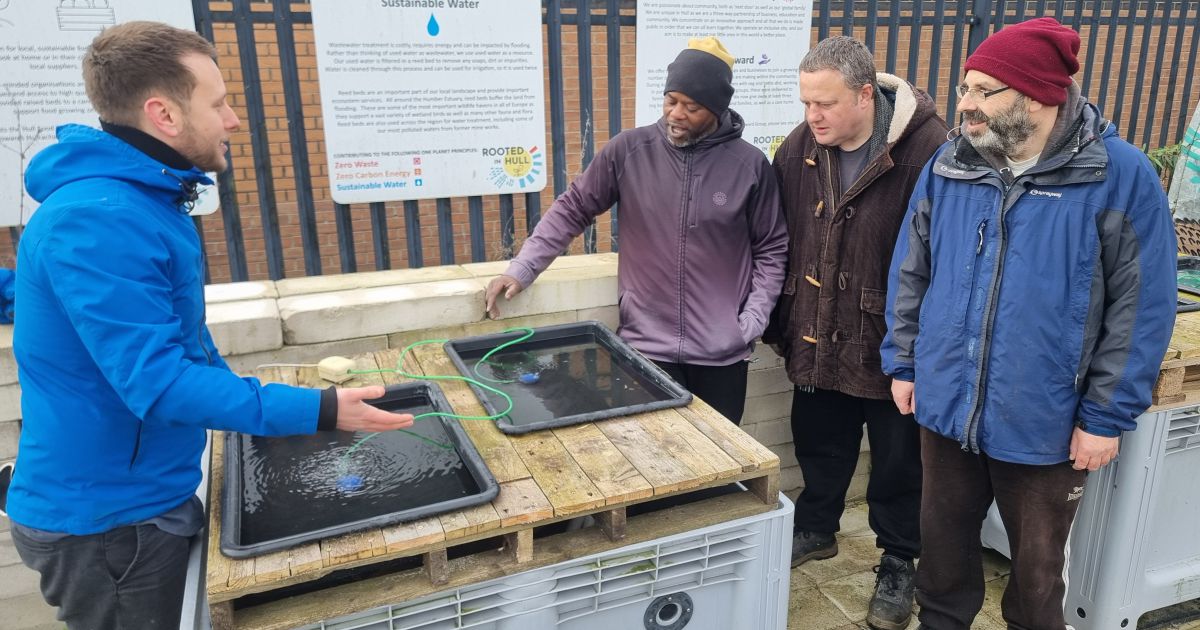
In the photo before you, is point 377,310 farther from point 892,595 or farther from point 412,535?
point 892,595

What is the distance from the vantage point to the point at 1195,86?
5410 millimetres

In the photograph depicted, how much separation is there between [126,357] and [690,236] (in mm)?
1803

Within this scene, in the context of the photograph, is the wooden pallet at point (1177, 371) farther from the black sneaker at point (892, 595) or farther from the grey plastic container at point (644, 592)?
the grey plastic container at point (644, 592)

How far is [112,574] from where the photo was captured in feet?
5.87

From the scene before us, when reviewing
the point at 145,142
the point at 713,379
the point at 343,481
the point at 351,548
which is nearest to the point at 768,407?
the point at 713,379

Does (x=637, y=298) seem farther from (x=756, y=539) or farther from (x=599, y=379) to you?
(x=756, y=539)

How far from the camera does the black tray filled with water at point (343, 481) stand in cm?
171

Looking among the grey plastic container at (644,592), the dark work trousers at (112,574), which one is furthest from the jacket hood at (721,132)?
the dark work trousers at (112,574)

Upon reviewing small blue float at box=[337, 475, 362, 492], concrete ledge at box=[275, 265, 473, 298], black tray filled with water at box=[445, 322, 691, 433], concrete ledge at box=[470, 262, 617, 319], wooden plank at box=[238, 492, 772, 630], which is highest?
concrete ledge at box=[275, 265, 473, 298]

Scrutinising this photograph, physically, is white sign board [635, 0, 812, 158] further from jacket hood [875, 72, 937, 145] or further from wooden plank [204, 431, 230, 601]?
wooden plank [204, 431, 230, 601]

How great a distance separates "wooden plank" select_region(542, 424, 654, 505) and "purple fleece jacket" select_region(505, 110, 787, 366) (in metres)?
0.83

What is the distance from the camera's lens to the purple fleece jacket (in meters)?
2.80

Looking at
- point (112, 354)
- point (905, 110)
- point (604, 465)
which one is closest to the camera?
point (112, 354)

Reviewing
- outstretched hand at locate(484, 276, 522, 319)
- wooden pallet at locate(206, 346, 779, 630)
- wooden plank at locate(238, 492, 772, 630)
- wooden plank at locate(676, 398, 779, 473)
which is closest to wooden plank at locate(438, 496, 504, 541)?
wooden pallet at locate(206, 346, 779, 630)
